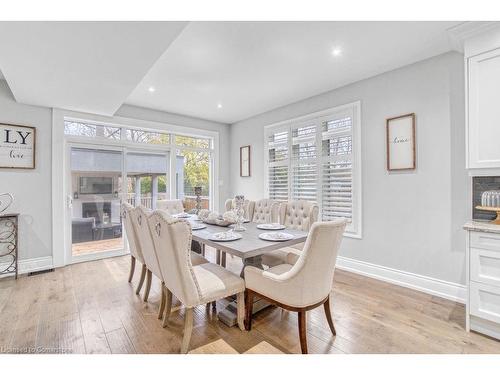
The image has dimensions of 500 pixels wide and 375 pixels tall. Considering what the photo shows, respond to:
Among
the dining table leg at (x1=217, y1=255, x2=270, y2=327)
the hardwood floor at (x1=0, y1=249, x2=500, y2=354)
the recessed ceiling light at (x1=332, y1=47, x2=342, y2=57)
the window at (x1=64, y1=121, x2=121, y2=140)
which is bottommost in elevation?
the hardwood floor at (x1=0, y1=249, x2=500, y2=354)

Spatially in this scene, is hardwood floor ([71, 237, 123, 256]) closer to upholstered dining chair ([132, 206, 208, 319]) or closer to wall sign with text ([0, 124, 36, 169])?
wall sign with text ([0, 124, 36, 169])

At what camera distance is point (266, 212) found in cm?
367

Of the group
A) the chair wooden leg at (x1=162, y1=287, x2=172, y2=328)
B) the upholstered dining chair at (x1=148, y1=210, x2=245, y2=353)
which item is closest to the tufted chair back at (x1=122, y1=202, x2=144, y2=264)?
the chair wooden leg at (x1=162, y1=287, x2=172, y2=328)

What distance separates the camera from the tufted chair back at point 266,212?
11.4 feet

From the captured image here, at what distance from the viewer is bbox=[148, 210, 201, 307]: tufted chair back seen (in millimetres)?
1663

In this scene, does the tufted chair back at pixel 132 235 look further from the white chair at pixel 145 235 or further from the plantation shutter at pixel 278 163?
the plantation shutter at pixel 278 163

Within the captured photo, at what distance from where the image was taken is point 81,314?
237 centimetres

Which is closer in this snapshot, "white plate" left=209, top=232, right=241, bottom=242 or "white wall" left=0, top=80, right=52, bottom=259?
"white plate" left=209, top=232, right=241, bottom=242

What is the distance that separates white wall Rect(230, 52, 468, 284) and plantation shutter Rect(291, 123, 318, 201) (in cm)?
77

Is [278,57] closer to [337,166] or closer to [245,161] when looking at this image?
[337,166]

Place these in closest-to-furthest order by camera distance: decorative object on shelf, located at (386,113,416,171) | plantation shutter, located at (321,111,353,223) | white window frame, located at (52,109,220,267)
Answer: decorative object on shelf, located at (386,113,416,171) → plantation shutter, located at (321,111,353,223) → white window frame, located at (52,109,220,267)
